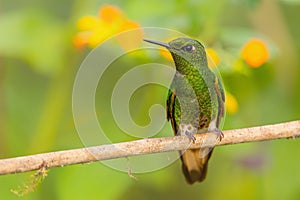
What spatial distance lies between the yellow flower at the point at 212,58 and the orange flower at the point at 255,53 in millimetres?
116

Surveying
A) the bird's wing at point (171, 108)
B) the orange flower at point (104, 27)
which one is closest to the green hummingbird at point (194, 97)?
the bird's wing at point (171, 108)

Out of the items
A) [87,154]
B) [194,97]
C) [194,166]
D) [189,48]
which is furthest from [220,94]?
[87,154]

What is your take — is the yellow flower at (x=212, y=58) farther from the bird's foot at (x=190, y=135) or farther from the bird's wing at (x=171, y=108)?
the bird's foot at (x=190, y=135)

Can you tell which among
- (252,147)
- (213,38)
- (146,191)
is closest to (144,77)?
(213,38)

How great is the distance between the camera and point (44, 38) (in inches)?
147

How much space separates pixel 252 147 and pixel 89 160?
1.50 m

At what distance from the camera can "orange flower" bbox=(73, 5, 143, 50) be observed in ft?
11.0

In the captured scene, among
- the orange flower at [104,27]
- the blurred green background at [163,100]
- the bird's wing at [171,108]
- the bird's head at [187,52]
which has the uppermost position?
the bird's head at [187,52]

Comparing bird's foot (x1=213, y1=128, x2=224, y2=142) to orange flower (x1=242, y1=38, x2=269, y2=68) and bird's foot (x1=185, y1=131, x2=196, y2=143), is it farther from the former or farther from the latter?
orange flower (x1=242, y1=38, x2=269, y2=68)

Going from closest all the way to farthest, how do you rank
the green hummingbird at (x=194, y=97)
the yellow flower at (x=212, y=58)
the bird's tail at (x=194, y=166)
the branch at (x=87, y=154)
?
the branch at (x=87, y=154) → the green hummingbird at (x=194, y=97) → the yellow flower at (x=212, y=58) → the bird's tail at (x=194, y=166)

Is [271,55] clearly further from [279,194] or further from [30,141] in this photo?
[30,141]

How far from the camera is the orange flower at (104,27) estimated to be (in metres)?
3.35

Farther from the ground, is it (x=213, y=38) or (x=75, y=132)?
(x=213, y=38)

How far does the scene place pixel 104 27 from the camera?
11.1 feet
